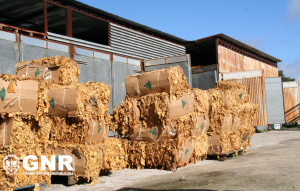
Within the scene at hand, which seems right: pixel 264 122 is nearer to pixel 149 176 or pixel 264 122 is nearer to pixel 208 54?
pixel 208 54

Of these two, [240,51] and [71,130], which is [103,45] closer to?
[71,130]

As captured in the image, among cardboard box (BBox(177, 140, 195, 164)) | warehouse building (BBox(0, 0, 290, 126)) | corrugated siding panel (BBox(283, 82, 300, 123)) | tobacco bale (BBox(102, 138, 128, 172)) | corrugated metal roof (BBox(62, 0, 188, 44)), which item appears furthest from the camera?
corrugated siding panel (BBox(283, 82, 300, 123))

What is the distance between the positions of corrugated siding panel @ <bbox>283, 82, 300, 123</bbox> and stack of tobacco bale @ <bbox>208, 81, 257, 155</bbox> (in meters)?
19.4

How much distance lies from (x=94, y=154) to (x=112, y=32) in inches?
432

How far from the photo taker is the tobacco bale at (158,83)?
915cm

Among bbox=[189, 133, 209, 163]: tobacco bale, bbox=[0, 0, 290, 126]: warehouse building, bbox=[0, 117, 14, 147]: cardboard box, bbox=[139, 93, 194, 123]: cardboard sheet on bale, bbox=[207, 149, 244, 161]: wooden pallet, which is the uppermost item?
bbox=[0, 0, 290, 126]: warehouse building

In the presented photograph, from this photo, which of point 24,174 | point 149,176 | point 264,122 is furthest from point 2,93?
point 264,122

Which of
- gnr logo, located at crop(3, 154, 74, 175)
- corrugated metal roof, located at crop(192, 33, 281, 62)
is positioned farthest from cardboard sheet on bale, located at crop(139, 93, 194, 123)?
corrugated metal roof, located at crop(192, 33, 281, 62)

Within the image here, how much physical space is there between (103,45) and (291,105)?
2304 centimetres

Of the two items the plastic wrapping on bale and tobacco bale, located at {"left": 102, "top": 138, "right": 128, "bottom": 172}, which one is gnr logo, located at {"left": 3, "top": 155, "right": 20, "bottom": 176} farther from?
tobacco bale, located at {"left": 102, "top": 138, "right": 128, "bottom": 172}

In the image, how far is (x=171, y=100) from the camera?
905 cm

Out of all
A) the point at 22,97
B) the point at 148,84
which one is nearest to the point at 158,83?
the point at 148,84

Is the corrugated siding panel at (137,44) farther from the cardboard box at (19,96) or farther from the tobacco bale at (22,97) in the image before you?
the cardboard box at (19,96)

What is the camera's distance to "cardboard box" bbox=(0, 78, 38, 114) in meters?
6.29
